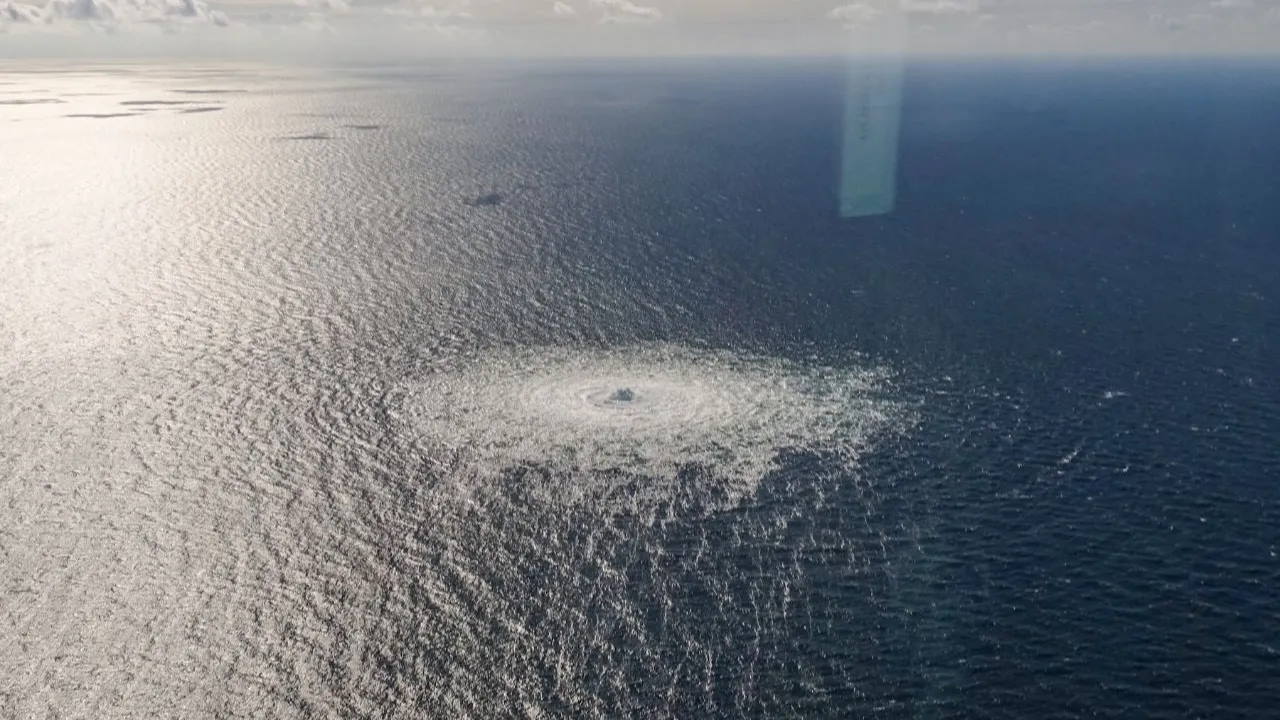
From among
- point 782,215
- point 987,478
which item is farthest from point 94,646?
point 782,215

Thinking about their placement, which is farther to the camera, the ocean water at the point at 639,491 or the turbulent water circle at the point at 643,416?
the turbulent water circle at the point at 643,416

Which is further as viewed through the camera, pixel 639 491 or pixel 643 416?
pixel 643 416

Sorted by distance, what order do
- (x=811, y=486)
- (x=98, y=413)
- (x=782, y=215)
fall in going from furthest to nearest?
(x=782, y=215) → (x=98, y=413) → (x=811, y=486)

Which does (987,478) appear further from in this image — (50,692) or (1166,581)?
(50,692)

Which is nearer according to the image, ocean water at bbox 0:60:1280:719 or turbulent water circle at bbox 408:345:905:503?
ocean water at bbox 0:60:1280:719

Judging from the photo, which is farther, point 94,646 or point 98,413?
point 98,413

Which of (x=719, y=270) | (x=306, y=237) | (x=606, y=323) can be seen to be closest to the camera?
(x=606, y=323)

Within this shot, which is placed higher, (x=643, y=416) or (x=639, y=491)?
(x=643, y=416)
